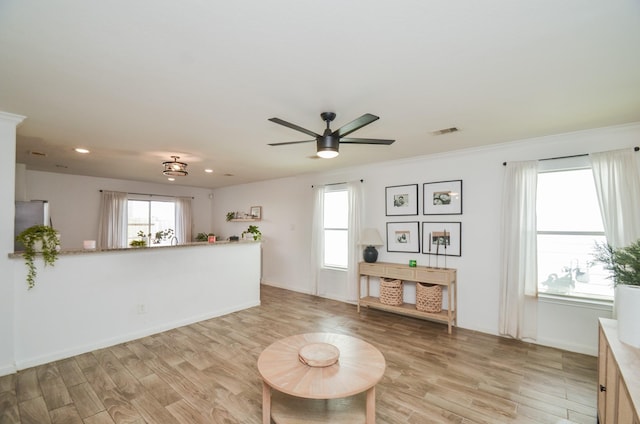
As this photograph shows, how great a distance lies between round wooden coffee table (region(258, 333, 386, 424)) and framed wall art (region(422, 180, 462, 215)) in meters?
2.64

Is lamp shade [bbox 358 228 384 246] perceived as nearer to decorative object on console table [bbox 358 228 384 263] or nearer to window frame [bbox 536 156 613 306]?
decorative object on console table [bbox 358 228 384 263]

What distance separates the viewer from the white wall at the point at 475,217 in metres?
3.21

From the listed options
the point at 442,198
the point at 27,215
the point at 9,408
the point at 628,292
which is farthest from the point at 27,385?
the point at 442,198

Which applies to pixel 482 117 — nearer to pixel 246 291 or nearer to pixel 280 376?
pixel 280 376

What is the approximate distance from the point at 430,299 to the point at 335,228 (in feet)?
7.41

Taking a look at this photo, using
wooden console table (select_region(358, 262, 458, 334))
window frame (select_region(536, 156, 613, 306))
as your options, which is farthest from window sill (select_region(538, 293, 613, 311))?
wooden console table (select_region(358, 262, 458, 334))

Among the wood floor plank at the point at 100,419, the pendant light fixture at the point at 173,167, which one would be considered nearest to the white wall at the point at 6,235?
the wood floor plank at the point at 100,419

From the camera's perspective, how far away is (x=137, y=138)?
3467 mm

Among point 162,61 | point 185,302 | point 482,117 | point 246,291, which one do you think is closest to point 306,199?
point 246,291

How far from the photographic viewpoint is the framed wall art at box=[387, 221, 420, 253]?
4500 millimetres

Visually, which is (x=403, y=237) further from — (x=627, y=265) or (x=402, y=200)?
(x=627, y=265)

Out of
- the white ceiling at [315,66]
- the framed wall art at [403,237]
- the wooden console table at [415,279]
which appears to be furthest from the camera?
the framed wall art at [403,237]

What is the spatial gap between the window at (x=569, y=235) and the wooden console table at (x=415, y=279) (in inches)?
41.7

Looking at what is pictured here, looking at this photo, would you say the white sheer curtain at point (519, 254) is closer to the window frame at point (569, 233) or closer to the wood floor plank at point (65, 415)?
the window frame at point (569, 233)
